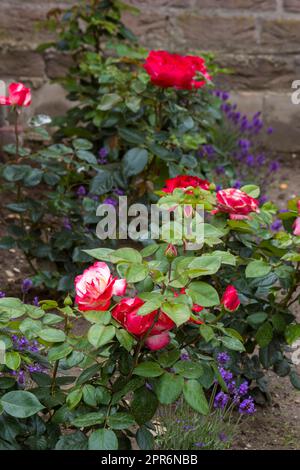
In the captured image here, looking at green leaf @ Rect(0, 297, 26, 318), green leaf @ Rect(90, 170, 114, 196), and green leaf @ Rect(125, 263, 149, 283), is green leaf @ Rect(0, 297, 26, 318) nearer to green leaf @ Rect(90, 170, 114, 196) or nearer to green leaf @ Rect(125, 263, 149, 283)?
green leaf @ Rect(125, 263, 149, 283)

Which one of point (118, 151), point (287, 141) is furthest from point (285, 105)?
point (118, 151)

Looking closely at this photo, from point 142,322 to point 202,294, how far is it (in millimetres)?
149

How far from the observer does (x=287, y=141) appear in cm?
525

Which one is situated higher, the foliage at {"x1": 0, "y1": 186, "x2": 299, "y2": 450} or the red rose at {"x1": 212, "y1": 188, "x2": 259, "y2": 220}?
the red rose at {"x1": 212, "y1": 188, "x2": 259, "y2": 220}

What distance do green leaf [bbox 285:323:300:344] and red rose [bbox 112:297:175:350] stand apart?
0.60m

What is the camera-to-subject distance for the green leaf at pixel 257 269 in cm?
227

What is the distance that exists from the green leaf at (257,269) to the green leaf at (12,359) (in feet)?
2.24

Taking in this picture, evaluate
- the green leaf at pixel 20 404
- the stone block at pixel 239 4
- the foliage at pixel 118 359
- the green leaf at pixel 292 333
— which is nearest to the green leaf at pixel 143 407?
the foliage at pixel 118 359

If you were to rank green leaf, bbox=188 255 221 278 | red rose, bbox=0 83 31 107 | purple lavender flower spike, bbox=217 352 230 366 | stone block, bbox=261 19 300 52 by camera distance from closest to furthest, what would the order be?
green leaf, bbox=188 255 221 278 < purple lavender flower spike, bbox=217 352 230 366 < red rose, bbox=0 83 31 107 < stone block, bbox=261 19 300 52

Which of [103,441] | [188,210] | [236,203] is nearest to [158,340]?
[103,441]

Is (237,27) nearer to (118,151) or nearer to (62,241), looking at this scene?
(118,151)

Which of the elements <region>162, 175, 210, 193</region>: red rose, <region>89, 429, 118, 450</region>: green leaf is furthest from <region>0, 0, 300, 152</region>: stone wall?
<region>89, 429, 118, 450</region>: green leaf

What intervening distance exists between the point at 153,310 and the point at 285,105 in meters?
3.60

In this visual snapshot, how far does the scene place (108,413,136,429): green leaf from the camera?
185cm
